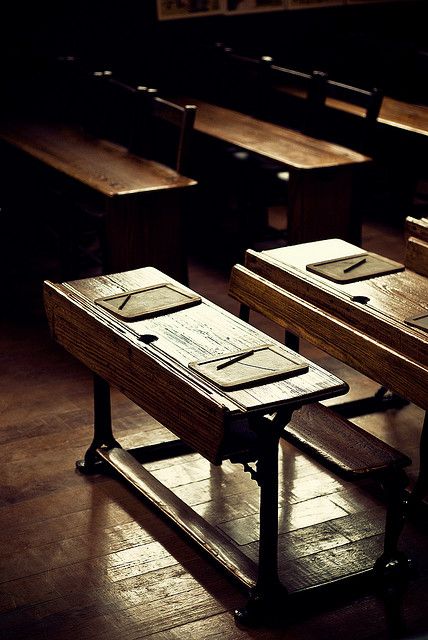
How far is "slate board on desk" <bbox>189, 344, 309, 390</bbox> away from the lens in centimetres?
321

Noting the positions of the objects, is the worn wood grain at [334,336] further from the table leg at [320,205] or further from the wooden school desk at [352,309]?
the table leg at [320,205]

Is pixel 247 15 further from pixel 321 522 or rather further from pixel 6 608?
pixel 6 608

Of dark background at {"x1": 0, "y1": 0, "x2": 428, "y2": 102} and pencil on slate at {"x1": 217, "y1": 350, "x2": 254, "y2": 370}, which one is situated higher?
dark background at {"x1": 0, "y1": 0, "x2": 428, "y2": 102}

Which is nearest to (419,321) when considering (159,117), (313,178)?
(313,178)

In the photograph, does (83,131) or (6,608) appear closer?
(6,608)

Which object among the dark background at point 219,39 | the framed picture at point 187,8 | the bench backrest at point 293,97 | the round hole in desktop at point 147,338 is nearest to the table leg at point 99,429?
the round hole in desktop at point 147,338

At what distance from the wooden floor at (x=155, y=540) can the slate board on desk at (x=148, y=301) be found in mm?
700

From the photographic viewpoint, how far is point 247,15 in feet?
25.4

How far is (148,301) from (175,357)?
50 cm

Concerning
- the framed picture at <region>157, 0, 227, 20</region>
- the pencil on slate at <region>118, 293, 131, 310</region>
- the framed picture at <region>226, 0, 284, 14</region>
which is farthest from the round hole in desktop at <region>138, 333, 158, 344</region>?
the framed picture at <region>226, 0, 284, 14</region>

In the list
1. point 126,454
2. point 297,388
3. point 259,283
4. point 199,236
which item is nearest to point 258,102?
point 199,236

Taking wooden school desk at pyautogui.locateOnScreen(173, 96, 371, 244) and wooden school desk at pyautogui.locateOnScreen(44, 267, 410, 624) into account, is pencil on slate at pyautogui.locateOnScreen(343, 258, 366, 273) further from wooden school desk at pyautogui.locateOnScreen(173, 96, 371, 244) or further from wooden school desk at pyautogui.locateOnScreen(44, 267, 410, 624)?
wooden school desk at pyautogui.locateOnScreen(173, 96, 371, 244)

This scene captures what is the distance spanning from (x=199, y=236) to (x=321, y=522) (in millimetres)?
3618

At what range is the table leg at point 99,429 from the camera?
414 centimetres
